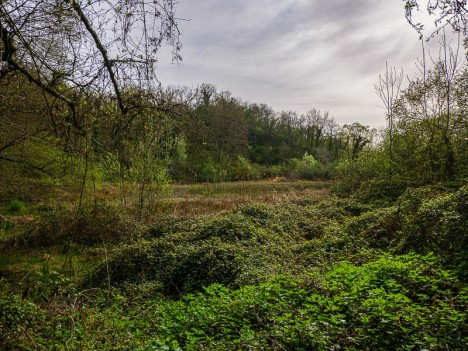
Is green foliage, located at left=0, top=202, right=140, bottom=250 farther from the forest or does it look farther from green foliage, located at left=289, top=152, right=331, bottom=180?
green foliage, located at left=289, top=152, right=331, bottom=180

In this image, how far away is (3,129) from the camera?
767 centimetres

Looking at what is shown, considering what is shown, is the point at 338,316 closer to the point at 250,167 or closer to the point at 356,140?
the point at 356,140

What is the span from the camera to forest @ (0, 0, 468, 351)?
3.79m

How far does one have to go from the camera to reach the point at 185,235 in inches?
389

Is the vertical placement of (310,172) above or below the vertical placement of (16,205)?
above

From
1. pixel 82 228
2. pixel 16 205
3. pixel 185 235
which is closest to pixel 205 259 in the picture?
pixel 185 235

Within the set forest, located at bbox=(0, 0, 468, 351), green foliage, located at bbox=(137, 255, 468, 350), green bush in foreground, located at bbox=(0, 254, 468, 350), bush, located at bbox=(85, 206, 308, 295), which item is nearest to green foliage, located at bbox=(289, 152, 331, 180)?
forest, located at bbox=(0, 0, 468, 351)

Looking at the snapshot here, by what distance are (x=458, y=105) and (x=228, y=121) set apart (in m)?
31.8

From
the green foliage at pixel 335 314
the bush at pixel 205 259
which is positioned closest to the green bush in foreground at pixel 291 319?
the green foliage at pixel 335 314

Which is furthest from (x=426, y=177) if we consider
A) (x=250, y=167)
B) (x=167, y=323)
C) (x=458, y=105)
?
(x=250, y=167)

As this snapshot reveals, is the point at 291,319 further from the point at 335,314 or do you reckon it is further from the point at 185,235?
the point at 185,235

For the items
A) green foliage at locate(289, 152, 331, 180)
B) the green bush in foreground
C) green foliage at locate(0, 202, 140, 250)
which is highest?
green foliage at locate(289, 152, 331, 180)

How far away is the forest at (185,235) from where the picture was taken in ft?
12.4

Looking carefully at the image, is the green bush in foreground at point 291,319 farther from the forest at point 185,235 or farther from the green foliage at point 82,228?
the green foliage at point 82,228
